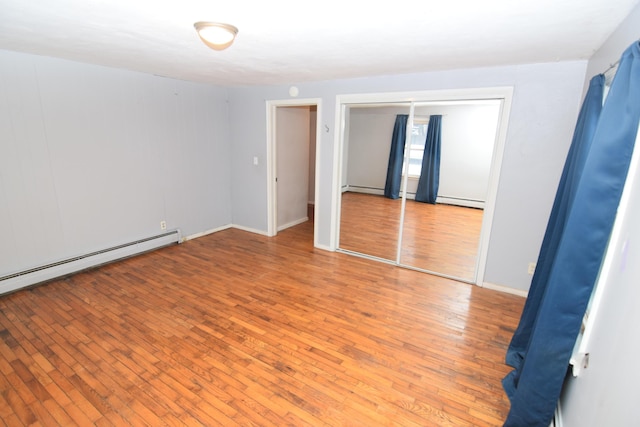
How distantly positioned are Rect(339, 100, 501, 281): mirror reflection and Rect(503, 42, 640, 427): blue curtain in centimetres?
270

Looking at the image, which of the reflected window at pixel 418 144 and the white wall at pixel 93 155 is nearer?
the white wall at pixel 93 155

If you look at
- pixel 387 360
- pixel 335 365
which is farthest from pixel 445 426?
pixel 335 365

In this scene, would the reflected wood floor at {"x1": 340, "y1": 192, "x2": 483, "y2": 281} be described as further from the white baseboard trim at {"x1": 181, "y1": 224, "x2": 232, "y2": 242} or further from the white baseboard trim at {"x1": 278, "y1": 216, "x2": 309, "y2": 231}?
the white baseboard trim at {"x1": 181, "y1": 224, "x2": 232, "y2": 242}

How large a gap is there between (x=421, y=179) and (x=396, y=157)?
34.3 inches

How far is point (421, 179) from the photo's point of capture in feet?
24.9

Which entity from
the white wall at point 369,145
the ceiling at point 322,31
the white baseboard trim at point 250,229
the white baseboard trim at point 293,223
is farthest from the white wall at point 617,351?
the white wall at point 369,145

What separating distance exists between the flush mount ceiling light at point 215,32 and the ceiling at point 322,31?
43 mm

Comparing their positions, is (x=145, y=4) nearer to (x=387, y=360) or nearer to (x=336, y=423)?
(x=336, y=423)

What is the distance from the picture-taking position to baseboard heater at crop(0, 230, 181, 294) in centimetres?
305

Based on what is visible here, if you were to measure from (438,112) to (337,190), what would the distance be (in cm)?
448

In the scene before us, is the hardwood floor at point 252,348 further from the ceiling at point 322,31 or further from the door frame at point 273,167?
the ceiling at point 322,31

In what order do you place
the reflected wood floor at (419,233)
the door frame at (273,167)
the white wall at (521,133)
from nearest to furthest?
the white wall at (521,133) → the reflected wood floor at (419,233) → the door frame at (273,167)

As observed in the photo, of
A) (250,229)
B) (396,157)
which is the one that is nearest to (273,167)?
(250,229)

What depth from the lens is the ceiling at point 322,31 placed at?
5.56 ft
